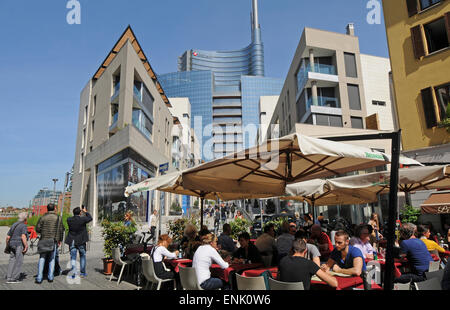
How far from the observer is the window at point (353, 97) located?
27.4m

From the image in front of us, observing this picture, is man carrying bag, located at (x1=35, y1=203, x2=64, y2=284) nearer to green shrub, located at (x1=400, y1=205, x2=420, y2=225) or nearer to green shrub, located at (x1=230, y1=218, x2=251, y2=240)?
green shrub, located at (x1=230, y1=218, x2=251, y2=240)

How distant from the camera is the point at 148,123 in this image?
1272 inches

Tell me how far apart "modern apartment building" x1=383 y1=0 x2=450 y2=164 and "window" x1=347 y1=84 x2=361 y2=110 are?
10533 mm

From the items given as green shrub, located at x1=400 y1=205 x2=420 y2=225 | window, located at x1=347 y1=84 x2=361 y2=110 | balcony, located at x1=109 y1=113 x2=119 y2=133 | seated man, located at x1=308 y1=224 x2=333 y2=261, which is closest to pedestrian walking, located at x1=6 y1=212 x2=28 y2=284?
seated man, located at x1=308 y1=224 x2=333 y2=261

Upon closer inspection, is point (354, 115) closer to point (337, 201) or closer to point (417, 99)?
point (417, 99)

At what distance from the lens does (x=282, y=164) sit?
20.2ft

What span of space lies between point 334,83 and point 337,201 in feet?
61.6

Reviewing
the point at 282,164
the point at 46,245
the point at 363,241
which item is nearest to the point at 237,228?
the point at 363,241

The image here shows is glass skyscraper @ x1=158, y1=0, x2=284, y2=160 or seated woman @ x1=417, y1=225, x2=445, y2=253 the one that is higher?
glass skyscraper @ x1=158, y1=0, x2=284, y2=160

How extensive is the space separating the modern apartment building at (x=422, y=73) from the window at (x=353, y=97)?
34.6 feet

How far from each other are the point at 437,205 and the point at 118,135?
75.4ft

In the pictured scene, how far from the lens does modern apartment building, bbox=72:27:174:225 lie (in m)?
25.4

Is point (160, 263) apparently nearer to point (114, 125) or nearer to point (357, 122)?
point (114, 125)

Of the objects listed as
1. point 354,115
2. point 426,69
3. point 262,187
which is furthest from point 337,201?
point 354,115
